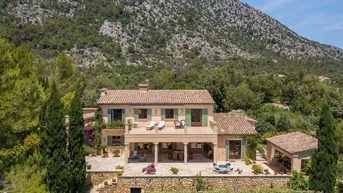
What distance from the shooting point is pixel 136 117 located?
26.3 m

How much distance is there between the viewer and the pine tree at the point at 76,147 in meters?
19.0

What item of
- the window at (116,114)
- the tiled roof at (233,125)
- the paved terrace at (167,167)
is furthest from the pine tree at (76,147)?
the tiled roof at (233,125)

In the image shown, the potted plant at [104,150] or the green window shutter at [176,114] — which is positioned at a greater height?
the green window shutter at [176,114]

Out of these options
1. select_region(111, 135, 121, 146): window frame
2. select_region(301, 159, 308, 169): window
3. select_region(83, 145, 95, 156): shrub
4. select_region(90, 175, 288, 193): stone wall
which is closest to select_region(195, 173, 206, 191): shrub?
select_region(90, 175, 288, 193): stone wall

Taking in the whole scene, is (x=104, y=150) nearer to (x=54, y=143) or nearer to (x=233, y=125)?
(x=54, y=143)

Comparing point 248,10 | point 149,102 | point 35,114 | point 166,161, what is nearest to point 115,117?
point 149,102

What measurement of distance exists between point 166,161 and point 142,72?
44.0 meters

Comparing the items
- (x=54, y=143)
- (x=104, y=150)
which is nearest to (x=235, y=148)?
(x=104, y=150)

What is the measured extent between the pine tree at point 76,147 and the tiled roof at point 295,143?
15.0m

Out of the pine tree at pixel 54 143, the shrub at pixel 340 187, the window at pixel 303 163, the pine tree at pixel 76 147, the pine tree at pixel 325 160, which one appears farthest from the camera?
the window at pixel 303 163

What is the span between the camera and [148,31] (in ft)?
264

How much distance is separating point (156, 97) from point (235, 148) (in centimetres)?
866

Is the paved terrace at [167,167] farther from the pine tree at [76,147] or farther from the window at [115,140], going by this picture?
the pine tree at [76,147]

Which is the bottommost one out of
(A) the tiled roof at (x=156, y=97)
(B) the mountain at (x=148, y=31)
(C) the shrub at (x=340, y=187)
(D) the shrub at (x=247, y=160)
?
(C) the shrub at (x=340, y=187)
